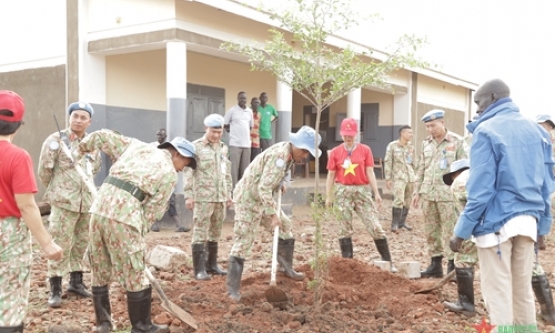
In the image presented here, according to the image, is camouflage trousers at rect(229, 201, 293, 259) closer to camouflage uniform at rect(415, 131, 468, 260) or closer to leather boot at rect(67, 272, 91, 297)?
leather boot at rect(67, 272, 91, 297)

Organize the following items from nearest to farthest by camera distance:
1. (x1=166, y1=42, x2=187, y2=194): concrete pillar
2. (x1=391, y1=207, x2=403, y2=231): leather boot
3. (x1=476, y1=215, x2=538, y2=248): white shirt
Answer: (x1=476, y1=215, x2=538, y2=248): white shirt < (x1=166, y1=42, x2=187, y2=194): concrete pillar < (x1=391, y1=207, x2=403, y2=231): leather boot

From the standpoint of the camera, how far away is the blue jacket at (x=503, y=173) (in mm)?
3336

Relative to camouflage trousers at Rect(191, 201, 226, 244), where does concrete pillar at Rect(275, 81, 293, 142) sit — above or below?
above

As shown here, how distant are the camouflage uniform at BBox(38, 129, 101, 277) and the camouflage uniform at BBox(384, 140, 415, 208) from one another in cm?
630

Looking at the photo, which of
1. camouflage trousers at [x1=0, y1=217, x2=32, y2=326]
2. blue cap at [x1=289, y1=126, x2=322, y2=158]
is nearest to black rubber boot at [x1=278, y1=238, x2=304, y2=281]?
blue cap at [x1=289, y1=126, x2=322, y2=158]

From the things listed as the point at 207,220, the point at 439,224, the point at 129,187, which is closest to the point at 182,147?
the point at 129,187

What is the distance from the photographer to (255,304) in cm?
491

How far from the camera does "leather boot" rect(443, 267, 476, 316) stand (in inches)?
187

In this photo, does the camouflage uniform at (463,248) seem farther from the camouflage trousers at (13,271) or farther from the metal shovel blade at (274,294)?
the camouflage trousers at (13,271)

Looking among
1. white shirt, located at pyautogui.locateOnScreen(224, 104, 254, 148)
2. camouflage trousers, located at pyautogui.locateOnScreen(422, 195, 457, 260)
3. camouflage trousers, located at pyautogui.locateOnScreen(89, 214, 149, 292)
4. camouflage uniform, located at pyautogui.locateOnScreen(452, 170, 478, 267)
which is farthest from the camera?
white shirt, located at pyautogui.locateOnScreen(224, 104, 254, 148)

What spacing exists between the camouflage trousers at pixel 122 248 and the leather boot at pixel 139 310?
5cm

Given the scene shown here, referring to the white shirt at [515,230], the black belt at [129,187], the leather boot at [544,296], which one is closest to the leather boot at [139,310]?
the black belt at [129,187]

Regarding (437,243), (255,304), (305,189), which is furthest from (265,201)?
(305,189)

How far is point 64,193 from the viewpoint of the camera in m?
4.98
